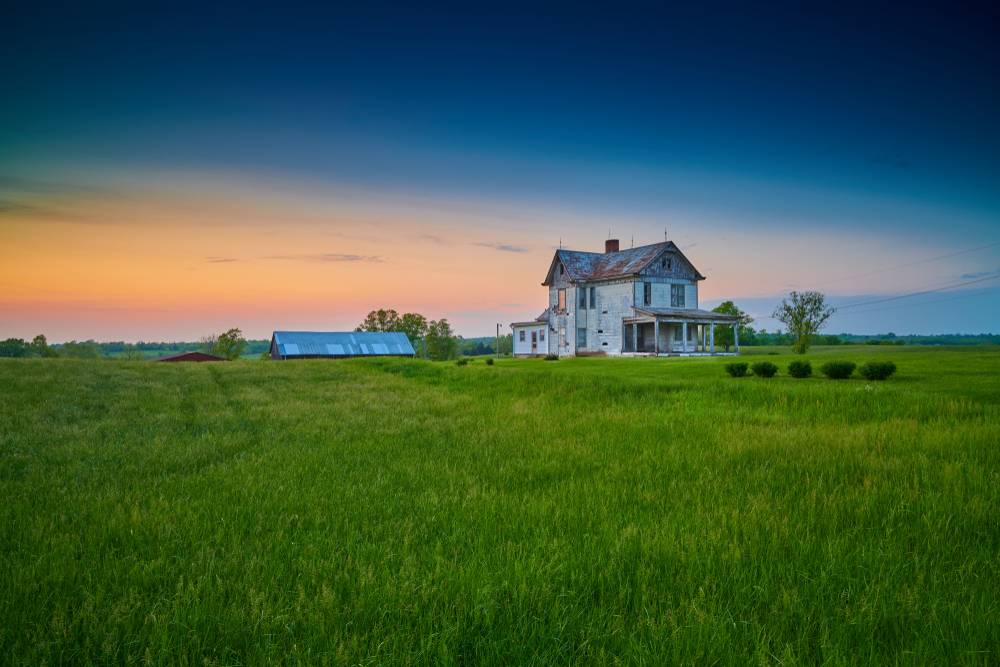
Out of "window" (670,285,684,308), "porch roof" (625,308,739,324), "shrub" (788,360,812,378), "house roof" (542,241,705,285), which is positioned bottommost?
"shrub" (788,360,812,378)

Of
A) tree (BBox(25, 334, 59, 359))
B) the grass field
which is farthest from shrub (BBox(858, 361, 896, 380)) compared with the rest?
tree (BBox(25, 334, 59, 359))

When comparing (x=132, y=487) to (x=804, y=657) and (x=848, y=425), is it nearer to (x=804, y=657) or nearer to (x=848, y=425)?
(x=804, y=657)

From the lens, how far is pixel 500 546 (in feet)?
13.0

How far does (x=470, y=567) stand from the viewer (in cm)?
355

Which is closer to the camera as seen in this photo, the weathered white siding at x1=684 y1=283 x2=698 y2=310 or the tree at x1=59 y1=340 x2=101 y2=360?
the weathered white siding at x1=684 y1=283 x2=698 y2=310

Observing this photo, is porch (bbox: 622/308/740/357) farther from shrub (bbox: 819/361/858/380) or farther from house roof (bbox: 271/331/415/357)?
house roof (bbox: 271/331/415/357)

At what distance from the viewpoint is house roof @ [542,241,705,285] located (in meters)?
45.4

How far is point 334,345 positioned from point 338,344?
80 cm

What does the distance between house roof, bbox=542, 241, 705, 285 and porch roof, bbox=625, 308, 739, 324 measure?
401 centimetres

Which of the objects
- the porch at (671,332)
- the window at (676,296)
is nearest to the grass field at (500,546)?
the porch at (671,332)

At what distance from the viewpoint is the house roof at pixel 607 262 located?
4538cm

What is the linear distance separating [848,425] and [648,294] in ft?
119

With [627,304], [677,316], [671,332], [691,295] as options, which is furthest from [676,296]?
[627,304]

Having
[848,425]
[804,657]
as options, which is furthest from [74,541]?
[848,425]
